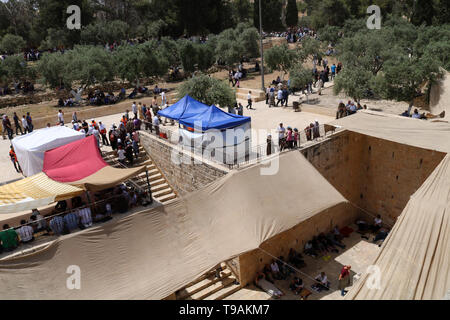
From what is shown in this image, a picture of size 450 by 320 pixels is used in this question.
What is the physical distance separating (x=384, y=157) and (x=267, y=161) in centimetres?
573

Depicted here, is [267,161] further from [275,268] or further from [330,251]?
[330,251]

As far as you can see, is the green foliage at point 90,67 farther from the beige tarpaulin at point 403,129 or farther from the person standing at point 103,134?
the beige tarpaulin at point 403,129

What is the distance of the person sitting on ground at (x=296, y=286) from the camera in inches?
488

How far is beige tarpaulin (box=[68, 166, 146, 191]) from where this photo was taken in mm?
11445

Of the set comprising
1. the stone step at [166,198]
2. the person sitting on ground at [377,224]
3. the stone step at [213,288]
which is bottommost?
the stone step at [213,288]

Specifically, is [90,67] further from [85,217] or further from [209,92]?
[85,217]

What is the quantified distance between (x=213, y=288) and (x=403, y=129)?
27.7 feet

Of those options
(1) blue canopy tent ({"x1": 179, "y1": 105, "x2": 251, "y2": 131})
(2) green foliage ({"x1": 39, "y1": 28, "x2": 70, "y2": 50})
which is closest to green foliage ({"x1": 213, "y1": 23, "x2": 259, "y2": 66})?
(2) green foliage ({"x1": 39, "y1": 28, "x2": 70, "y2": 50})

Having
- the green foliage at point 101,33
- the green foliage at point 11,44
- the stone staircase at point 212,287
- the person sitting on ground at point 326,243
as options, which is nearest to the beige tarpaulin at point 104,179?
the stone staircase at point 212,287

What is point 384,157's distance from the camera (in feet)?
49.5

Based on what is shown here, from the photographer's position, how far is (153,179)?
15.6m

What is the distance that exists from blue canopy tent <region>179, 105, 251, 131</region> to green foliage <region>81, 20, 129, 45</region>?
32704 millimetres

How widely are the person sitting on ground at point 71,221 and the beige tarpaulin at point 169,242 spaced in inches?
129
